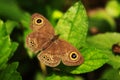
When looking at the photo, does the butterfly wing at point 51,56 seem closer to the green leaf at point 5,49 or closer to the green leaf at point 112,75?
the green leaf at point 5,49

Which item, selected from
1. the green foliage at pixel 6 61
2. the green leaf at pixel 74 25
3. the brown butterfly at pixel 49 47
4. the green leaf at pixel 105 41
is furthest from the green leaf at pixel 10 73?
the green leaf at pixel 105 41

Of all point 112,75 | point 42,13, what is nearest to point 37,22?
point 112,75

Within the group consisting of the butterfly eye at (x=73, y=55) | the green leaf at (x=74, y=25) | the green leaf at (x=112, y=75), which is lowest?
the green leaf at (x=112, y=75)

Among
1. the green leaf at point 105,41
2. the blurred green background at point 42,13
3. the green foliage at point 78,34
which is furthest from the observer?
the blurred green background at point 42,13

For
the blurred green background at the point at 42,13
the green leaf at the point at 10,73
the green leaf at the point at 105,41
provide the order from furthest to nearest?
the blurred green background at the point at 42,13
the green leaf at the point at 105,41
the green leaf at the point at 10,73

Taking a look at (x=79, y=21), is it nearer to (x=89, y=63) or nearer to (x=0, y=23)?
(x=89, y=63)
